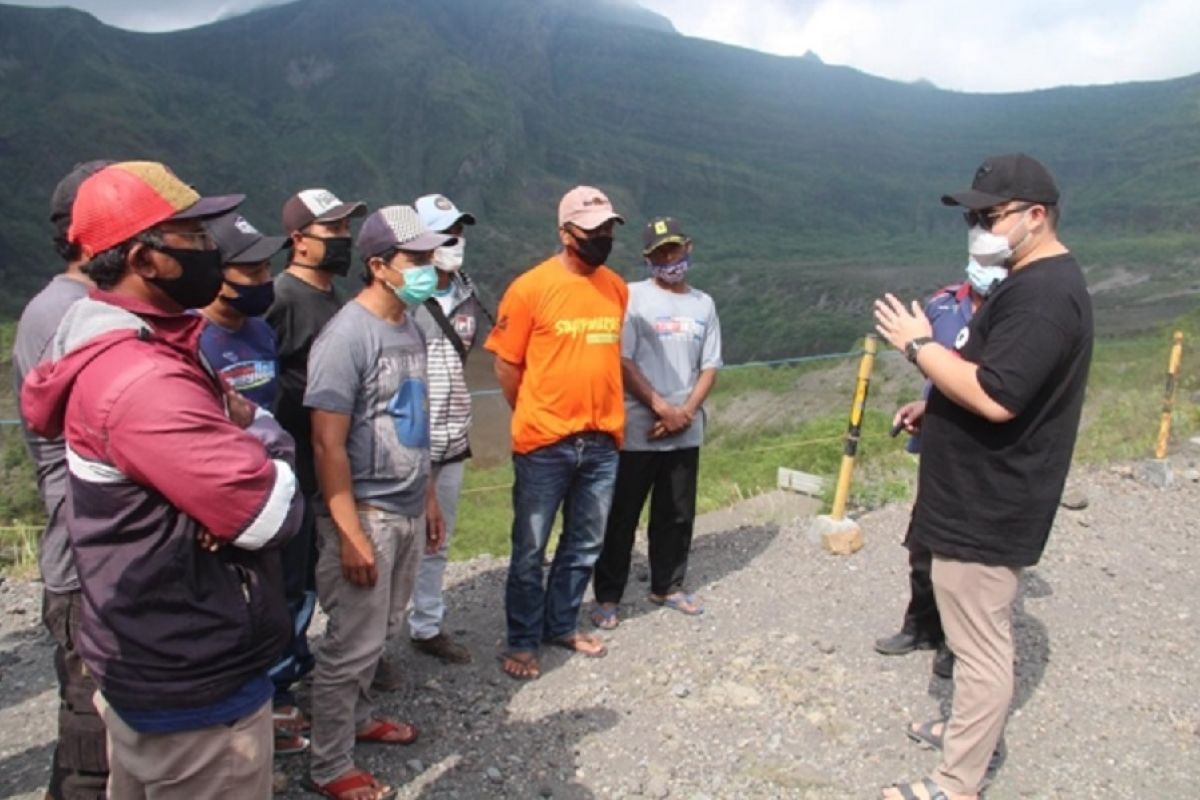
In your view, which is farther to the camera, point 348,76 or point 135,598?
point 348,76

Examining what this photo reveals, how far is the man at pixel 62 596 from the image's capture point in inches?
99.1

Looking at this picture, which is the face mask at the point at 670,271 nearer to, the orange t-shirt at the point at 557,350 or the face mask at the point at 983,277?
the orange t-shirt at the point at 557,350

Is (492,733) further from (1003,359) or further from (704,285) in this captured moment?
(704,285)

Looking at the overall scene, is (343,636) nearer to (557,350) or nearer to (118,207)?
(557,350)

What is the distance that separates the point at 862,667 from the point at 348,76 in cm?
9899

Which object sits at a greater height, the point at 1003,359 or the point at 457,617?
the point at 1003,359

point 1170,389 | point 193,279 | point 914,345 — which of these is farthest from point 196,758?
point 1170,389

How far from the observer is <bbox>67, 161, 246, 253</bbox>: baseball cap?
71.4 inches

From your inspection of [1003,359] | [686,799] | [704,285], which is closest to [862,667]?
[686,799]

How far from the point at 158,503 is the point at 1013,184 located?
232 centimetres

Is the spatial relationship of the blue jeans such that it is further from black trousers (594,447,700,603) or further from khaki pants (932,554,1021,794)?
khaki pants (932,554,1021,794)

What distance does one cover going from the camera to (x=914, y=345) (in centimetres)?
282

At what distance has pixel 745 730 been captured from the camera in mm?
3447

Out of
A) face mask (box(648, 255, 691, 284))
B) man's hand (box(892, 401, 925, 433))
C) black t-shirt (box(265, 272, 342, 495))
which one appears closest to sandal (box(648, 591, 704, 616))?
man's hand (box(892, 401, 925, 433))
